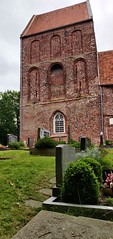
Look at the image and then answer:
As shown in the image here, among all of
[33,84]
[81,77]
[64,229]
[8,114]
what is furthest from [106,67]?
[8,114]

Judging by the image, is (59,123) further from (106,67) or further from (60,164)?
(60,164)

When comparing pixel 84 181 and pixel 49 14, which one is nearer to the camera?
pixel 84 181

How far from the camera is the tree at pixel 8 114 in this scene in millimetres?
40156

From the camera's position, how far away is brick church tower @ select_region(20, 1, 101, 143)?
2095cm

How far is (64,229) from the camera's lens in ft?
8.11

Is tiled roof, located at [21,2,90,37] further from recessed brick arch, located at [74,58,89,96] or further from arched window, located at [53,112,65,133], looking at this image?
arched window, located at [53,112,65,133]

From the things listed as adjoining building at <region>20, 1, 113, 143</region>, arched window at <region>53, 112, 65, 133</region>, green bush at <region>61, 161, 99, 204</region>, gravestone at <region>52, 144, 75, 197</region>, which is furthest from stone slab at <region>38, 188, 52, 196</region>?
arched window at <region>53, 112, 65, 133</region>

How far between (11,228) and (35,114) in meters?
19.9

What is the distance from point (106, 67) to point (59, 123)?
8.09 meters

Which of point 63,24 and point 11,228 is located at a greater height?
point 63,24

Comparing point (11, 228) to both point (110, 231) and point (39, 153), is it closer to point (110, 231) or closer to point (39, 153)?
point (110, 231)

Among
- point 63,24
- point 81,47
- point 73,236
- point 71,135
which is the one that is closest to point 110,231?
point 73,236

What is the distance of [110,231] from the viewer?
8.04ft

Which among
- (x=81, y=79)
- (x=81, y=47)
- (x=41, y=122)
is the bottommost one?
(x=41, y=122)
